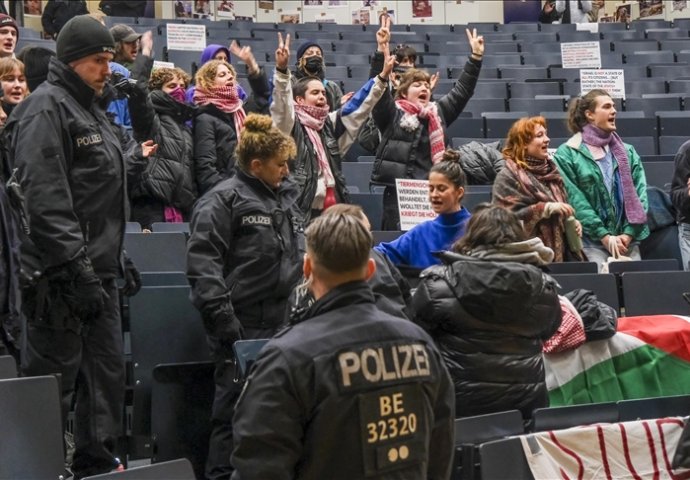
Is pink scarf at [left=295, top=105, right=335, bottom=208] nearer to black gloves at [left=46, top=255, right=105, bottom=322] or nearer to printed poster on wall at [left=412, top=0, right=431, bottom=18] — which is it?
→ black gloves at [left=46, top=255, right=105, bottom=322]

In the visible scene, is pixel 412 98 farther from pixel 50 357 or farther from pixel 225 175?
pixel 50 357

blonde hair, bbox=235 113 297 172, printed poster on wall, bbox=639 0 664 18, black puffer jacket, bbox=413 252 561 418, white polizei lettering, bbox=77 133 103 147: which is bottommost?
black puffer jacket, bbox=413 252 561 418

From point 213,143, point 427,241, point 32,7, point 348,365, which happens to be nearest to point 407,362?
point 348,365

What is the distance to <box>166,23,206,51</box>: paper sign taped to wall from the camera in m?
10.8

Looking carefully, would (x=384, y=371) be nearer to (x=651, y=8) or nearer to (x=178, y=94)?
(x=178, y=94)

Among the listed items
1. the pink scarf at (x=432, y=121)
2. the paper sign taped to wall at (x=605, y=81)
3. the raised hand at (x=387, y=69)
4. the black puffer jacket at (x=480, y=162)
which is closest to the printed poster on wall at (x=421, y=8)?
the paper sign taped to wall at (x=605, y=81)

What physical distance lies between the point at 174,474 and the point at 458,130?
6.55m

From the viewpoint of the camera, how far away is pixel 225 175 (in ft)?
20.9

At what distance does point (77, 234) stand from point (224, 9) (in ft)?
49.3

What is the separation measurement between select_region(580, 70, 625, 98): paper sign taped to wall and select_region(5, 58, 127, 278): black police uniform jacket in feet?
20.8

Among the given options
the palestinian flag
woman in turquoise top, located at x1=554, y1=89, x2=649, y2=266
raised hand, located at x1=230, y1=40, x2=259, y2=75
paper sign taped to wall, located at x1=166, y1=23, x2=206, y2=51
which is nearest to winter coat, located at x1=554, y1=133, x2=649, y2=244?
woman in turquoise top, located at x1=554, y1=89, x2=649, y2=266

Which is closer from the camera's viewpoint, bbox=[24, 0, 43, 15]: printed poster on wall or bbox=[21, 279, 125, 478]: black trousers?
bbox=[21, 279, 125, 478]: black trousers

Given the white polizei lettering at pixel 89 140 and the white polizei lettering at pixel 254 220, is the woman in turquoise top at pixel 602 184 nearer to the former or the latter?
the white polizei lettering at pixel 254 220

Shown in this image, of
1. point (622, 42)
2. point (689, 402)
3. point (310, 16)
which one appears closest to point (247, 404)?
point (689, 402)
